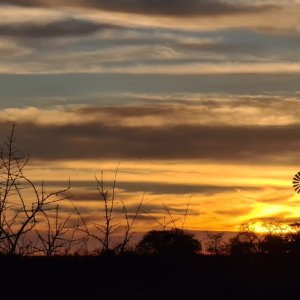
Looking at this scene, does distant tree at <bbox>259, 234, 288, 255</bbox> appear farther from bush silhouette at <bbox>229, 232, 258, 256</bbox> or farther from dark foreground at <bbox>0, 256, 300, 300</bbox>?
dark foreground at <bbox>0, 256, 300, 300</bbox>

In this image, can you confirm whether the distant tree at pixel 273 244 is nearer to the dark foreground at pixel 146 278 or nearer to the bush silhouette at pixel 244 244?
the bush silhouette at pixel 244 244

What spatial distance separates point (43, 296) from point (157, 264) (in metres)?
3.18

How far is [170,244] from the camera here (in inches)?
997

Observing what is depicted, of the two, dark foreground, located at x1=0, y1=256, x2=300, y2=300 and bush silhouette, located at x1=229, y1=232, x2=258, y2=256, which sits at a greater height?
bush silhouette, located at x1=229, y1=232, x2=258, y2=256

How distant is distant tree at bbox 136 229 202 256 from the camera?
22720 mm

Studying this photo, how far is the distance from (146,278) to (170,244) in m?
5.40

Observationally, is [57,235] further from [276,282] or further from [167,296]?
[276,282]

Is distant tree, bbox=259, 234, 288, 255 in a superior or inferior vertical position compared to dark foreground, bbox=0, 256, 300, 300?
superior

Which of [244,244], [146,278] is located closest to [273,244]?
[244,244]

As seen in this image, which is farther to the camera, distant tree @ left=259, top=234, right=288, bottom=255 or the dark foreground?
distant tree @ left=259, top=234, right=288, bottom=255

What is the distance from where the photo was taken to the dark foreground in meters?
19.0

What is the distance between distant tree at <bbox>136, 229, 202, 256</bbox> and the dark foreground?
3.09 feet

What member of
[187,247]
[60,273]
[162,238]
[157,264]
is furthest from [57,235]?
[162,238]

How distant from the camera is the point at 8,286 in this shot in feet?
63.7
